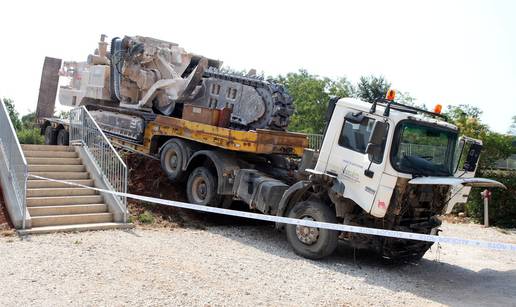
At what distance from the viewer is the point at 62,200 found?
10125mm

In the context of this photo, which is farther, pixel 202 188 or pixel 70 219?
pixel 202 188

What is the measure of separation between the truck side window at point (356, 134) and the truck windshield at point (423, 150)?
524 mm

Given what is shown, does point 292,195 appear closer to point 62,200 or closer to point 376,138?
point 376,138

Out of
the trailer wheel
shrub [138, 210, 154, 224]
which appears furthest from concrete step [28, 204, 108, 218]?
the trailer wheel

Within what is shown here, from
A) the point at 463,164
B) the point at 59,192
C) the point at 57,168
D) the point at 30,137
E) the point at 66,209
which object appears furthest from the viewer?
the point at 30,137

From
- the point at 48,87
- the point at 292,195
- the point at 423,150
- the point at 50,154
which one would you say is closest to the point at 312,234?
the point at 292,195

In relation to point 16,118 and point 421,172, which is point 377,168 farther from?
point 16,118

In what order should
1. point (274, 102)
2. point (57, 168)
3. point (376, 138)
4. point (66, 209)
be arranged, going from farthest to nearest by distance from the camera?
point (57, 168)
point (274, 102)
point (66, 209)
point (376, 138)

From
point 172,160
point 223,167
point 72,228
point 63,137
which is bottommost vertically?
point 72,228

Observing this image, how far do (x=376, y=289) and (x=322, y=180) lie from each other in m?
2.10

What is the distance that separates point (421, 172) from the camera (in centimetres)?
833

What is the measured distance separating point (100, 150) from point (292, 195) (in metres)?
4.82

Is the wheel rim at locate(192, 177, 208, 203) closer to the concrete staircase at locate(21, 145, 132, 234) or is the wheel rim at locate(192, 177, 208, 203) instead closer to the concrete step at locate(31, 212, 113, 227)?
the concrete staircase at locate(21, 145, 132, 234)

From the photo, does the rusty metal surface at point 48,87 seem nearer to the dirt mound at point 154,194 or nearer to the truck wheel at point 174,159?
the dirt mound at point 154,194
